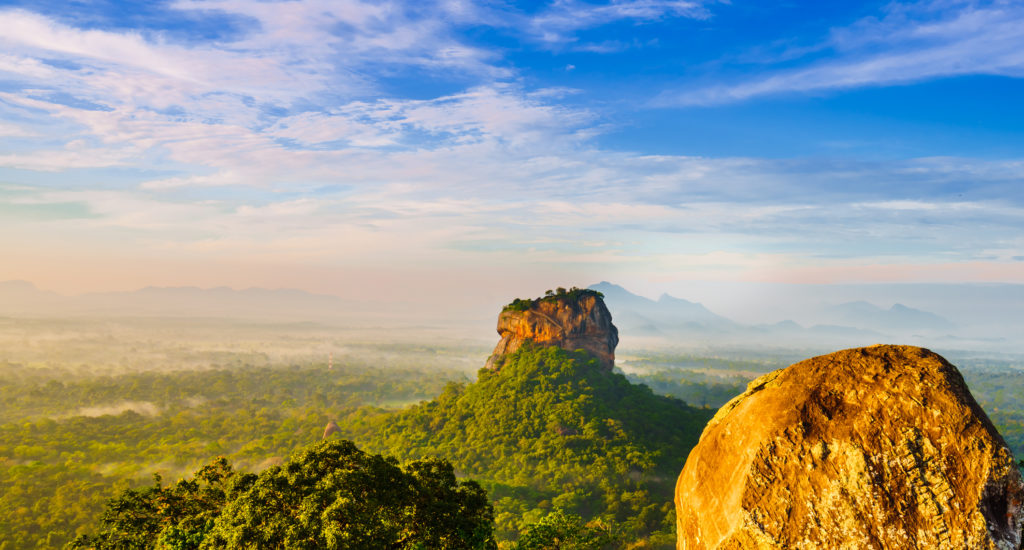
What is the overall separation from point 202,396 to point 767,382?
151 metres

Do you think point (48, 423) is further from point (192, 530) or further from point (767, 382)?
point (767, 382)

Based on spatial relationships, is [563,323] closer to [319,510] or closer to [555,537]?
[555,537]

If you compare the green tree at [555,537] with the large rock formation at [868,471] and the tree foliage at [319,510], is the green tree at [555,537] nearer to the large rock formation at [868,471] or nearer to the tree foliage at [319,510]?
the tree foliage at [319,510]

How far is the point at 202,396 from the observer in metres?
139

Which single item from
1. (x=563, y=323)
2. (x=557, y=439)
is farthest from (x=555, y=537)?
(x=563, y=323)

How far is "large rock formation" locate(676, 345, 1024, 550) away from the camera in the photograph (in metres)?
9.74

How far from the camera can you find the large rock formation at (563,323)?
7325cm

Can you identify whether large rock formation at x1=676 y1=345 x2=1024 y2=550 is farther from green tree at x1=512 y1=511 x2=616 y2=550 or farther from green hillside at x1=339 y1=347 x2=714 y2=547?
green hillside at x1=339 y1=347 x2=714 y2=547

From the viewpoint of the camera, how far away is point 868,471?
998 cm

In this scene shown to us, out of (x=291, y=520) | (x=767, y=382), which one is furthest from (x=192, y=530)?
(x=767, y=382)

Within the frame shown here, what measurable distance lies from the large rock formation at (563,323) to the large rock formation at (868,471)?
62.1 metres

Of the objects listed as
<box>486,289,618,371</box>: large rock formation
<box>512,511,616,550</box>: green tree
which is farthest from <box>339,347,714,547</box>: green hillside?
<box>512,511,616,550</box>: green tree

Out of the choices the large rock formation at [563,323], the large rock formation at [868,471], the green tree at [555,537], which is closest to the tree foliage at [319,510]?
the green tree at [555,537]

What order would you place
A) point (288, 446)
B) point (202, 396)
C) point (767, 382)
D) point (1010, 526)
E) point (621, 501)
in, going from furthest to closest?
point (202, 396) → point (288, 446) → point (621, 501) → point (767, 382) → point (1010, 526)
